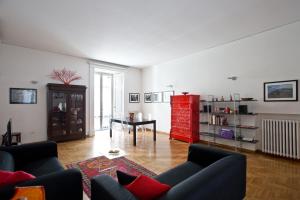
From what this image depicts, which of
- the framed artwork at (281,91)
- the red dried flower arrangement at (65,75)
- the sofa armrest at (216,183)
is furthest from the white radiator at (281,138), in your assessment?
the red dried flower arrangement at (65,75)

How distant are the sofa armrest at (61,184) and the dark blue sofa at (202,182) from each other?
0.73ft

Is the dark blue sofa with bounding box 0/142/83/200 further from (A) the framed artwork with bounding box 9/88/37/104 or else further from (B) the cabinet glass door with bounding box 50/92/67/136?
(A) the framed artwork with bounding box 9/88/37/104

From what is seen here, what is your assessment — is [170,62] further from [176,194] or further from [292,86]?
[176,194]

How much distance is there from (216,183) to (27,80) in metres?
5.58

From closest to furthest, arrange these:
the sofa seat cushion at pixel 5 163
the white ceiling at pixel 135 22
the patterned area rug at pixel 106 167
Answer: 1. the sofa seat cushion at pixel 5 163
2. the white ceiling at pixel 135 22
3. the patterned area rug at pixel 106 167

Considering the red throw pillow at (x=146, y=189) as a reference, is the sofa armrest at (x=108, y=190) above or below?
below

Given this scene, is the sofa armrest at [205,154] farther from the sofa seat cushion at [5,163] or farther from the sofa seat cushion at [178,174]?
the sofa seat cushion at [5,163]

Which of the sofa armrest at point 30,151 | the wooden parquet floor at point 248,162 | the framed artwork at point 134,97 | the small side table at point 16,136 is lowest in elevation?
the wooden parquet floor at point 248,162

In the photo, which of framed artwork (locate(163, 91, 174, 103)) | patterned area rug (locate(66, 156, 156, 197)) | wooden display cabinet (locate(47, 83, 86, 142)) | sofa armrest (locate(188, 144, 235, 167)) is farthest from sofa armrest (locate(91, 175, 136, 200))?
framed artwork (locate(163, 91, 174, 103))

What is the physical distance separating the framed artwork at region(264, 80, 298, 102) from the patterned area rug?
10.5ft

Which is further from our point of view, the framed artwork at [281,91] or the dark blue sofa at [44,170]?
the framed artwork at [281,91]

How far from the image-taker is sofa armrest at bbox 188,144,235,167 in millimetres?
2082

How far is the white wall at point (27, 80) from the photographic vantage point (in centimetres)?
444

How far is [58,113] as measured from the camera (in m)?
5.10
